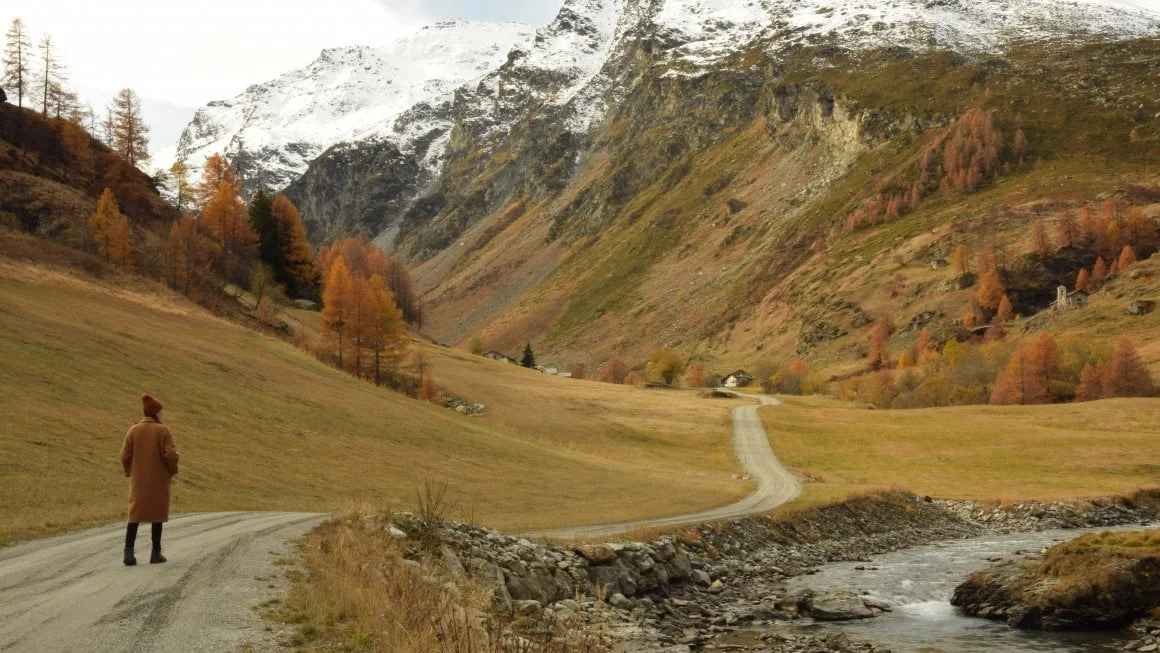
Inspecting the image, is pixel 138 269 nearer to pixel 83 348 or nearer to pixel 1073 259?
pixel 83 348

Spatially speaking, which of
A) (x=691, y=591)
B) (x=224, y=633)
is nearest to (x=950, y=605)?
(x=691, y=591)

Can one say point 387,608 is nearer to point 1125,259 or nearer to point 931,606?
point 931,606

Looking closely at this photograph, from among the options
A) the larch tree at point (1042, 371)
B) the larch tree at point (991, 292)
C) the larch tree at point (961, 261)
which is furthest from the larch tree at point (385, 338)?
the larch tree at point (961, 261)

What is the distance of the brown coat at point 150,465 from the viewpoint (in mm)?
15375

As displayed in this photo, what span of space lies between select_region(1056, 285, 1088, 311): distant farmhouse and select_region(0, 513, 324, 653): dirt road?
6058 inches

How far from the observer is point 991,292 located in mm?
150250

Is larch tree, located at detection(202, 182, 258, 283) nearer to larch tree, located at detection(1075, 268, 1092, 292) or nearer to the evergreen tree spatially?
the evergreen tree

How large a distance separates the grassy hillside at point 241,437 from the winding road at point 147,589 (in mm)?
2989

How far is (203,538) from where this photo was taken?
1830 cm

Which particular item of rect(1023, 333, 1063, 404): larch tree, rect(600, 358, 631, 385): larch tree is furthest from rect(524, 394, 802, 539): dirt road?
rect(600, 358, 631, 385): larch tree

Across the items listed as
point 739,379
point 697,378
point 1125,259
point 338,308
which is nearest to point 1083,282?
point 1125,259

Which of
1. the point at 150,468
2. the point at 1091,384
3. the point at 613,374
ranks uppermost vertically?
the point at 150,468

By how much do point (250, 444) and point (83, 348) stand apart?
1333cm

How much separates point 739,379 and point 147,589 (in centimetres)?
16150
